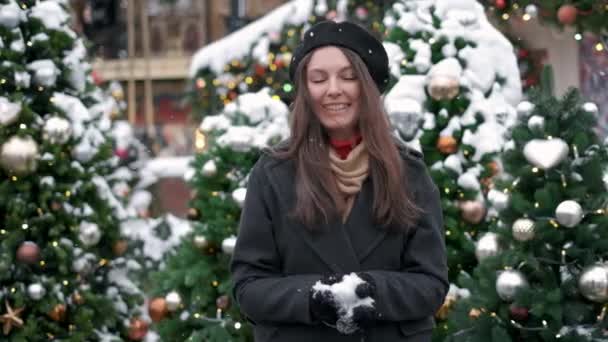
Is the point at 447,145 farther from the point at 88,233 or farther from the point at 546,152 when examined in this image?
the point at 88,233

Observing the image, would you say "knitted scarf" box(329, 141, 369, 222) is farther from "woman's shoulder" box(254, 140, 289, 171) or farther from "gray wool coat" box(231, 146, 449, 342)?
"woman's shoulder" box(254, 140, 289, 171)

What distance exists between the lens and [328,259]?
7.75ft

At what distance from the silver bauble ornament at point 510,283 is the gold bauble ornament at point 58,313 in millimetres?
2139

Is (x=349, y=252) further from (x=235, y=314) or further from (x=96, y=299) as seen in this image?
(x=96, y=299)

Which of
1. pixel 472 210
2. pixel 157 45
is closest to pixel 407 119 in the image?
pixel 472 210

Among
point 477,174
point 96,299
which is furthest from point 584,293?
point 96,299

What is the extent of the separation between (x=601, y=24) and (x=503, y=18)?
108 cm

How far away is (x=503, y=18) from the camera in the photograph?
22.3 feet

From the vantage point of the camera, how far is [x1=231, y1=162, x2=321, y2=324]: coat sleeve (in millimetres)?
2287

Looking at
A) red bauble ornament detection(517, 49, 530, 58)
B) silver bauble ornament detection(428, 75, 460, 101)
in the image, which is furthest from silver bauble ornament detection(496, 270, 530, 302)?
red bauble ornament detection(517, 49, 530, 58)

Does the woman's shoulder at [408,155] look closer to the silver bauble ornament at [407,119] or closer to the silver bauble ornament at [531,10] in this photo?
the silver bauble ornament at [407,119]

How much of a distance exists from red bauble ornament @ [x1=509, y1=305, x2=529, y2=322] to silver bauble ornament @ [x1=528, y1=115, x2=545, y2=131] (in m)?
0.65

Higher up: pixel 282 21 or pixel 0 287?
pixel 282 21

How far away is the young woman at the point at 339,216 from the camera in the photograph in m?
2.31
